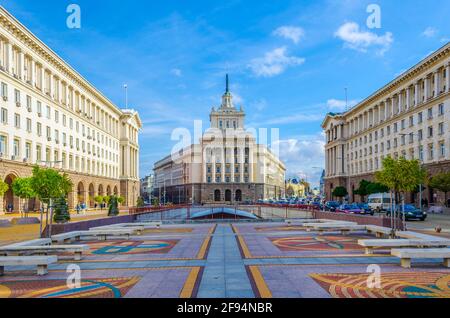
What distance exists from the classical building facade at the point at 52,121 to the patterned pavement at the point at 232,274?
121 feet

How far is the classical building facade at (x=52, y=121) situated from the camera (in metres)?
47.9

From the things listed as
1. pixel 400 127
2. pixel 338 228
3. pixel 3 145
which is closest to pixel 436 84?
pixel 400 127

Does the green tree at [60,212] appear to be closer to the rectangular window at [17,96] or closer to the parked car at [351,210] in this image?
the rectangular window at [17,96]

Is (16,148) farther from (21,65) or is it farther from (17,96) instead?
(21,65)

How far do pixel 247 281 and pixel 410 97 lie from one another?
69.9 m

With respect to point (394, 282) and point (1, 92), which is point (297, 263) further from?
point (1, 92)

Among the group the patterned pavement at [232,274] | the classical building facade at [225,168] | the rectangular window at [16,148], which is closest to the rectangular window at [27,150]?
the rectangular window at [16,148]

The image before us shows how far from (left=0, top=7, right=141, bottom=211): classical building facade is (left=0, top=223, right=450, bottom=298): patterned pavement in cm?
3698

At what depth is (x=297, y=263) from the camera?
1342 cm

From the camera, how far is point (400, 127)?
74.8 m

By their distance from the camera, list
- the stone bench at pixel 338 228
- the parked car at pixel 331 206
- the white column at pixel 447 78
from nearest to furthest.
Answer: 1. the stone bench at pixel 338 228
2. the white column at pixel 447 78
3. the parked car at pixel 331 206

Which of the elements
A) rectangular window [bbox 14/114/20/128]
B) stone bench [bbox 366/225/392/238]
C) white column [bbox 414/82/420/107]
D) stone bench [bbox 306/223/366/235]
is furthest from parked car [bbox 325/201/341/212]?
rectangular window [bbox 14/114/20/128]

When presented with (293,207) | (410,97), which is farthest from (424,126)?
(293,207)

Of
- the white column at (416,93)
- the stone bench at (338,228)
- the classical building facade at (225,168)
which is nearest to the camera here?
the stone bench at (338,228)
